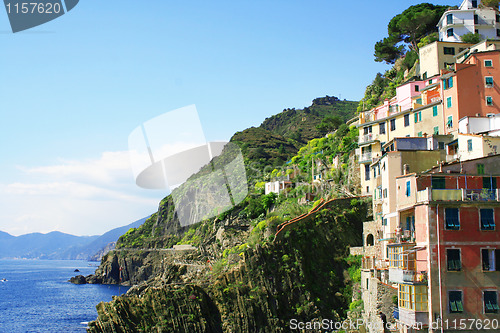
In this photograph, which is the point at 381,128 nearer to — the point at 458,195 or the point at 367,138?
the point at 367,138

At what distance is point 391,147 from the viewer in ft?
130

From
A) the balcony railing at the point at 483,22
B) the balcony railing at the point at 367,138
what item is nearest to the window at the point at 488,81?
the balcony railing at the point at 367,138

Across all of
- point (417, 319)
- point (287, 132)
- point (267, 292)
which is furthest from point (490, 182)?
point (287, 132)

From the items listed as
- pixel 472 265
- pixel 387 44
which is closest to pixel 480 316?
pixel 472 265

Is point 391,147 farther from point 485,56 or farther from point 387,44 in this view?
point 387,44

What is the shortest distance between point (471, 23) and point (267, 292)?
129 feet

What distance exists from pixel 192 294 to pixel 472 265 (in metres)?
24.8

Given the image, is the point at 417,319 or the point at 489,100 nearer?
the point at 417,319

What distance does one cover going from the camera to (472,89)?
41.9 m

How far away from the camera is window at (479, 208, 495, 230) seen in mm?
29331

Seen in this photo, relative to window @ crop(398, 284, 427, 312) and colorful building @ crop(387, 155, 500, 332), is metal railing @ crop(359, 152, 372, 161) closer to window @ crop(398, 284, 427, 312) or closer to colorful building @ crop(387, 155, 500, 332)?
colorful building @ crop(387, 155, 500, 332)

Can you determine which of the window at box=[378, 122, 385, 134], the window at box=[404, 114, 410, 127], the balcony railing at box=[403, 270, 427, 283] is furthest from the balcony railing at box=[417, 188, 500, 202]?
the window at box=[378, 122, 385, 134]

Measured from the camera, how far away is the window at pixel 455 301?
28562 mm

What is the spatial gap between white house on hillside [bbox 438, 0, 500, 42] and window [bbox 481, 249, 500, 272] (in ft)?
118
